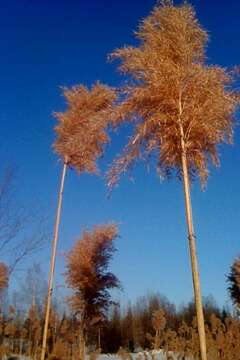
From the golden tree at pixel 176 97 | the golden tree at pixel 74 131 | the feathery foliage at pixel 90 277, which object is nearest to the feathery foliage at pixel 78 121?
the golden tree at pixel 74 131

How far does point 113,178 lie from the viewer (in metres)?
6.97

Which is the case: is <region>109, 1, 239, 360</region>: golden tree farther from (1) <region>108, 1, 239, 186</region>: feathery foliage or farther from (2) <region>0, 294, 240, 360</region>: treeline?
(2) <region>0, 294, 240, 360</region>: treeline

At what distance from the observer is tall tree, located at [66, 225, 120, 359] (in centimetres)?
2150

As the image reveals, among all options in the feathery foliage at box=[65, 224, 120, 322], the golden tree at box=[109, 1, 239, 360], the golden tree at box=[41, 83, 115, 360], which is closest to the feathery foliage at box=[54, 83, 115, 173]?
the golden tree at box=[41, 83, 115, 360]

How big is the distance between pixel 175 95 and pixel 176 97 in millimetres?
34

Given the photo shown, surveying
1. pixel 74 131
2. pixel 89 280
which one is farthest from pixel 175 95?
pixel 89 280

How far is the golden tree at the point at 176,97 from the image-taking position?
6.62 metres

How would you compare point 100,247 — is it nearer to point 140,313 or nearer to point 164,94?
point 164,94

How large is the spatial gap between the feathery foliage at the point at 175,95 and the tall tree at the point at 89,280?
15.4 meters

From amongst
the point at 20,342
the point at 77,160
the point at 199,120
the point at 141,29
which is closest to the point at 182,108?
the point at 199,120

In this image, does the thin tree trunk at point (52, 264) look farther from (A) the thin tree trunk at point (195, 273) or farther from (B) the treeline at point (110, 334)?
(A) the thin tree trunk at point (195, 273)

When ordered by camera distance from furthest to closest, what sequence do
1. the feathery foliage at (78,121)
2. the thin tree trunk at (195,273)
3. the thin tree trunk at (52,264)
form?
the feathery foliage at (78,121) < the thin tree trunk at (52,264) < the thin tree trunk at (195,273)

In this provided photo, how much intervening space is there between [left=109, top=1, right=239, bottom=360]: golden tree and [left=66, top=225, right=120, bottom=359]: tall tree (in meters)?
15.5

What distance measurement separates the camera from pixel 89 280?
21.7 metres
